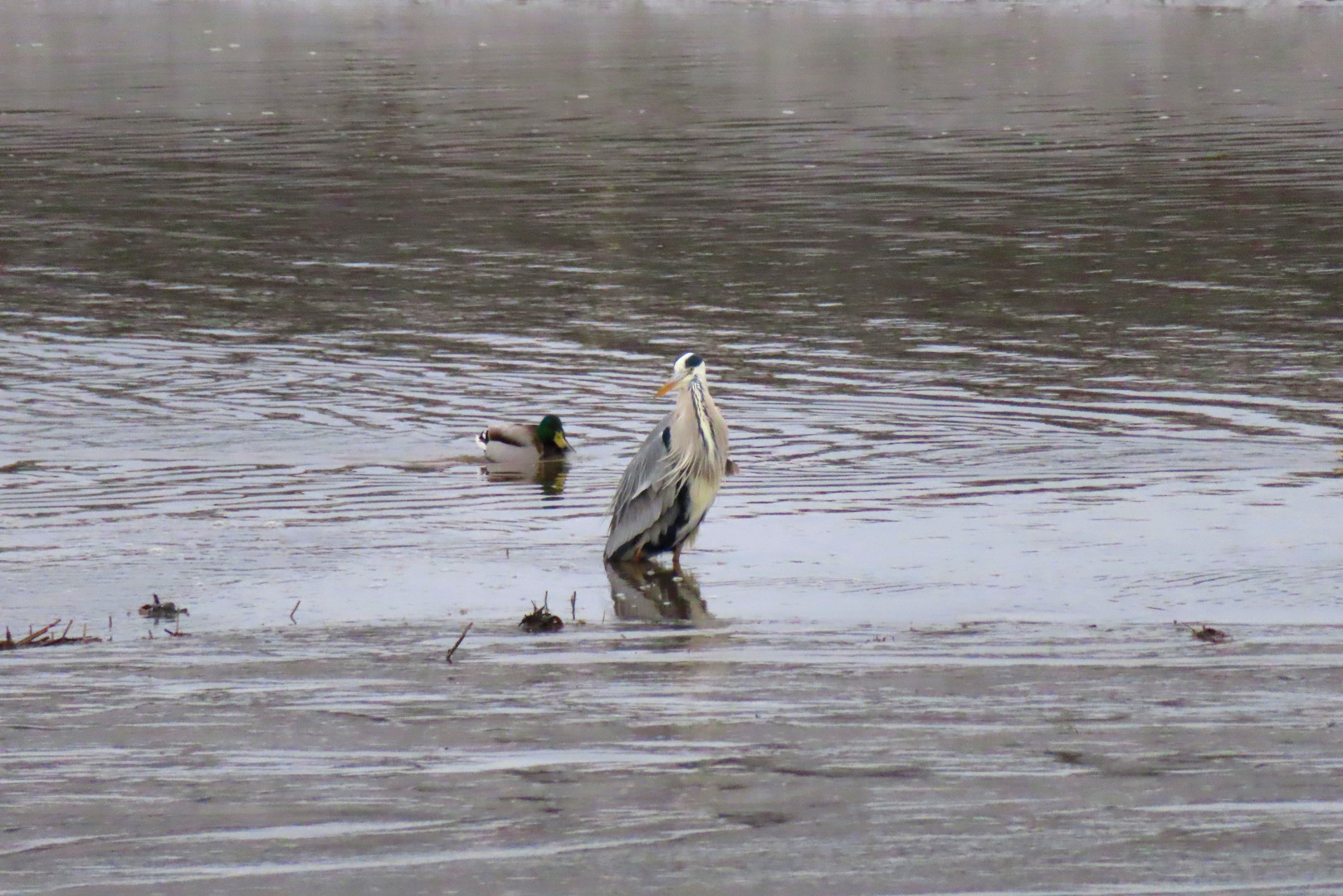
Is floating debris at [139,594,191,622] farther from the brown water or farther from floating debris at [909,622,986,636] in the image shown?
floating debris at [909,622,986,636]

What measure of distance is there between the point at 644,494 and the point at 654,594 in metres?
0.58

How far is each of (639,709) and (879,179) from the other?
2167 cm

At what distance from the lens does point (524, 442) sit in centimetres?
1194

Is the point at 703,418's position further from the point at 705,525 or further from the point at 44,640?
the point at 44,640

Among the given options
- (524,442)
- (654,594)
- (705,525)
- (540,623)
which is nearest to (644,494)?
(654,594)

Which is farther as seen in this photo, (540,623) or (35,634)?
(540,623)

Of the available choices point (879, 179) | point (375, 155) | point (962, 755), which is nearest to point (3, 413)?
point (962, 755)

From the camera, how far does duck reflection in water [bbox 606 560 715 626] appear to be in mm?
8273

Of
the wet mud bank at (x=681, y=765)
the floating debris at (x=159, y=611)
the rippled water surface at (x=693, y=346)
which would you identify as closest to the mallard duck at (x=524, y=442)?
the rippled water surface at (x=693, y=346)

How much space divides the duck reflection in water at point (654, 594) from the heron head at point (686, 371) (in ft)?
2.58

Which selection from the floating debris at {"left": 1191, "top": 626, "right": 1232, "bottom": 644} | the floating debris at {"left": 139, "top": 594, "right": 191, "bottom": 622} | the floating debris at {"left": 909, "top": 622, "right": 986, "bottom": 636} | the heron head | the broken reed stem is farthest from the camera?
the heron head

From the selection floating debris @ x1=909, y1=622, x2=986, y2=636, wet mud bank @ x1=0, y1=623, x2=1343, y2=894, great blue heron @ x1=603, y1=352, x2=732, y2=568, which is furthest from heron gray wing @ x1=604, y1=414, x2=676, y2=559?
floating debris @ x1=909, y1=622, x2=986, y2=636

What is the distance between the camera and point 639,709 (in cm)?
619

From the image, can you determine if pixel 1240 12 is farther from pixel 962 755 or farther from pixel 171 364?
pixel 962 755
